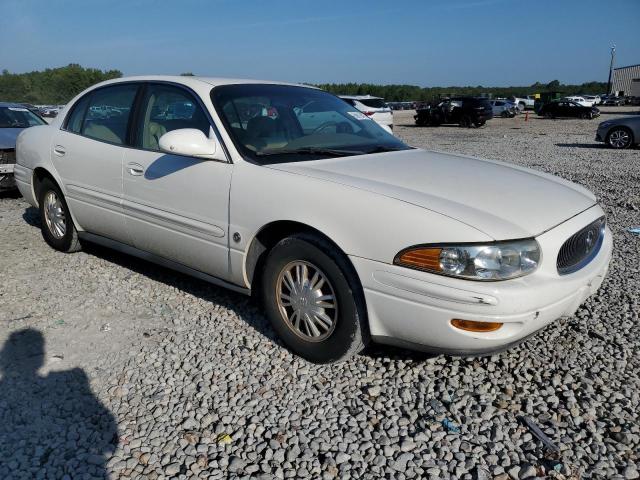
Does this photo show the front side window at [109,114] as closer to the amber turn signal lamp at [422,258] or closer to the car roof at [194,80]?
the car roof at [194,80]

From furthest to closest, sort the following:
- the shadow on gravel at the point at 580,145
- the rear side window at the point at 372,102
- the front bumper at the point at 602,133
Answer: the rear side window at the point at 372,102, the shadow on gravel at the point at 580,145, the front bumper at the point at 602,133

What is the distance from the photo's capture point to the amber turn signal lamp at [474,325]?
2.51m

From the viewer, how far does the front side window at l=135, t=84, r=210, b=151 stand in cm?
369

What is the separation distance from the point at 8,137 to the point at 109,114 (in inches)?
171

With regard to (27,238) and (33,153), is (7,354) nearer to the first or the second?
(33,153)

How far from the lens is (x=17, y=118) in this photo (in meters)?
8.52

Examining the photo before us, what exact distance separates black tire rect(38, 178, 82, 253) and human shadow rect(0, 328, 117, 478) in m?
1.79

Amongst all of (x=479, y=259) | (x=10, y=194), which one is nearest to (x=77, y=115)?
(x=479, y=259)

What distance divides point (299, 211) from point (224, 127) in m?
0.86

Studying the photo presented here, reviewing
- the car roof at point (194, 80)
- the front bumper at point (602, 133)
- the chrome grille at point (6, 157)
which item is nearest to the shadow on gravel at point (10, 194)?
the chrome grille at point (6, 157)

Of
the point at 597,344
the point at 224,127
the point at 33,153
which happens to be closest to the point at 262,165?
the point at 224,127

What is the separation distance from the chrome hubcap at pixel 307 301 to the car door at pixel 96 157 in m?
1.57

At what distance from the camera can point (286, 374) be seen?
3.00 metres

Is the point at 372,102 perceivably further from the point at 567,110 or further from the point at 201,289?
the point at 567,110
